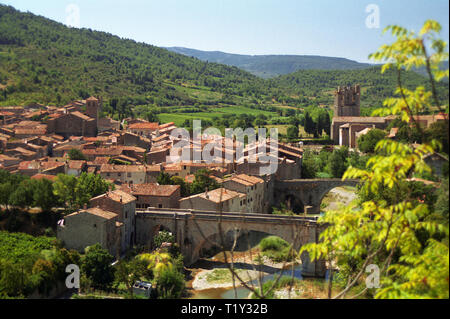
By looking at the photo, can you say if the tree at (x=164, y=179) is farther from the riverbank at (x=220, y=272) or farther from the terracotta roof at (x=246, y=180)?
the riverbank at (x=220, y=272)

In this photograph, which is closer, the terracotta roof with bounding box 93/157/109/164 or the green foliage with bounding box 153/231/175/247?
the green foliage with bounding box 153/231/175/247

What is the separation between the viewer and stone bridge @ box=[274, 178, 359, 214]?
36.0 meters

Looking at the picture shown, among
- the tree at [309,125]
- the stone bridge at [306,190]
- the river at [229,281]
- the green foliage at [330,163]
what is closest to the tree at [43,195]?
the river at [229,281]

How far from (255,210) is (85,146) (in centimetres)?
1682

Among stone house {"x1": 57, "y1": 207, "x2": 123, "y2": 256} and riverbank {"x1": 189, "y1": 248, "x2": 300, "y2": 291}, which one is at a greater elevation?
stone house {"x1": 57, "y1": 207, "x2": 123, "y2": 256}

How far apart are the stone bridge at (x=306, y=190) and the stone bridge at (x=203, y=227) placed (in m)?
9.94

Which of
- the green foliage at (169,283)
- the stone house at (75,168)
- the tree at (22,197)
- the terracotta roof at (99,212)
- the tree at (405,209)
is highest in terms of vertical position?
the tree at (405,209)

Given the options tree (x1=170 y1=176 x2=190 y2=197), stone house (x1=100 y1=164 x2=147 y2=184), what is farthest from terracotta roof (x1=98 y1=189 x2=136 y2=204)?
stone house (x1=100 y1=164 x2=147 y2=184)

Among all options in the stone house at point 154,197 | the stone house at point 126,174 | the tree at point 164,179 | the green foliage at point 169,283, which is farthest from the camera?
the stone house at point 126,174

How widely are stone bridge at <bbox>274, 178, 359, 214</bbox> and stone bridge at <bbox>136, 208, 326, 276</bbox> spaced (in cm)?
994

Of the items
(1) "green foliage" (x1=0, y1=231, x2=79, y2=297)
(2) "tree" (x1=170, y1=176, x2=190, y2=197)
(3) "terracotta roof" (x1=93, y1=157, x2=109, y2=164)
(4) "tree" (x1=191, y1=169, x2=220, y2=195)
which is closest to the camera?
(1) "green foliage" (x1=0, y1=231, x2=79, y2=297)

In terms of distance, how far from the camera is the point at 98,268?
20953 millimetres

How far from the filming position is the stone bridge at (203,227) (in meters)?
23.7

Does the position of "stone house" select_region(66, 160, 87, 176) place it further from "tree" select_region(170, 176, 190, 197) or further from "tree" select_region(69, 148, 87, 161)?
"tree" select_region(170, 176, 190, 197)
